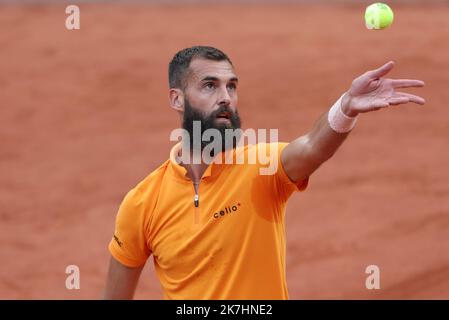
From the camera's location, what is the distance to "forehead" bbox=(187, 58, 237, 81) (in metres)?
5.08

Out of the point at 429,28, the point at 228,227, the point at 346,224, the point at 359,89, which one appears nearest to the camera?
the point at 359,89

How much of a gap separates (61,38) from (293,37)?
4074 mm

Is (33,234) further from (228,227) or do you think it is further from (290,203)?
(228,227)

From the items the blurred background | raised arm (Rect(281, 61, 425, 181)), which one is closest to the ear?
raised arm (Rect(281, 61, 425, 181))

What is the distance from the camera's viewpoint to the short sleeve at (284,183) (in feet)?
15.3

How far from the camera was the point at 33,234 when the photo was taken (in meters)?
11.0

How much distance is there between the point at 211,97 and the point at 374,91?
1.00m

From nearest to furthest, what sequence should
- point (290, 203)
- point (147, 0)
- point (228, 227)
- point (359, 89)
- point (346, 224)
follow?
point (359, 89) < point (228, 227) < point (346, 224) < point (290, 203) < point (147, 0)

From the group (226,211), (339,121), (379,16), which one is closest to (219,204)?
(226,211)

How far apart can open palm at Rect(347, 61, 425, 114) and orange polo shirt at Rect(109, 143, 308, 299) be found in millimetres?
500

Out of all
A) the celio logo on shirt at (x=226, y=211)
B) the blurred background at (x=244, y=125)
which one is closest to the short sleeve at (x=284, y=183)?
the celio logo on shirt at (x=226, y=211)

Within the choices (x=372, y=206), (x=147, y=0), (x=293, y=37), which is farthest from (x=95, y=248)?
(x=147, y=0)

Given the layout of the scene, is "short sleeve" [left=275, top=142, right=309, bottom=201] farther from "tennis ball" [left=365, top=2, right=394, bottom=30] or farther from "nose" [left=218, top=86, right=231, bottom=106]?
"tennis ball" [left=365, top=2, right=394, bottom=30]

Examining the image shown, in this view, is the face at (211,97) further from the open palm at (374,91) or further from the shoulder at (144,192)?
the open palm at (374,91)
